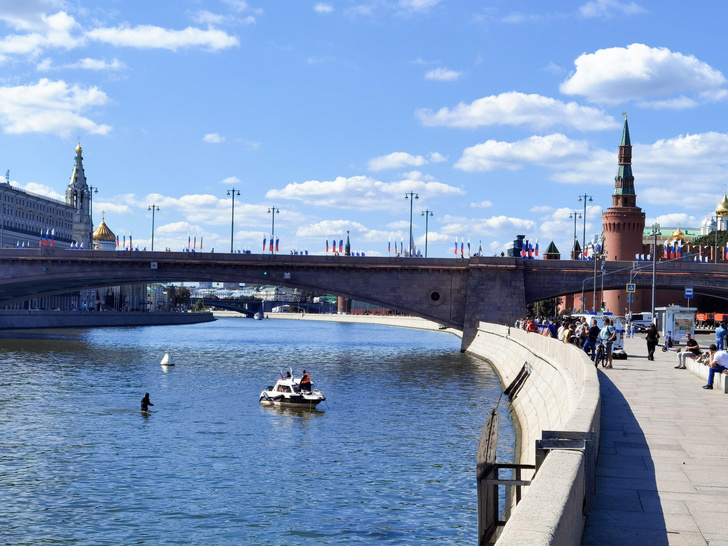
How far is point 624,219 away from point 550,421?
12235 centimetres

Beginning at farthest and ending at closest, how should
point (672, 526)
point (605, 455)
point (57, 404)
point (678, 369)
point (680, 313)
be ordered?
1. point (680, 313)
2. point (57, 404)
3. point (678, 369)
4. point (605, 455)
5. point (672, 526)

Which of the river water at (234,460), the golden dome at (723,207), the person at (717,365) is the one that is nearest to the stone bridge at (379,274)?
the river water at (234,460)

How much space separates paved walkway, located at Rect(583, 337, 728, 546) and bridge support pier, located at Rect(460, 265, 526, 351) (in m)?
53.0

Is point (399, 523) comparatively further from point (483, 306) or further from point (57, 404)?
point (483, 306)

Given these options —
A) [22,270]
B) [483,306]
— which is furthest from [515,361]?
[22,270]

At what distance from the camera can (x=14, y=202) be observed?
6432 inches

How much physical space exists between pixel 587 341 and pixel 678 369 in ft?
16.8

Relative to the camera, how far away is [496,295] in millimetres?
81750

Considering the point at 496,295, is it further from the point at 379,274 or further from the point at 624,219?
the point at 624,219

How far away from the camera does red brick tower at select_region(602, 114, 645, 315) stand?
145 m

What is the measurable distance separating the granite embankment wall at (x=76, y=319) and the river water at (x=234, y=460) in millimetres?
62041

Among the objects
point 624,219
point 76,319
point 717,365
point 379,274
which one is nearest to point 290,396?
point 717,365

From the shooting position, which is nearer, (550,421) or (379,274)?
(550,421)

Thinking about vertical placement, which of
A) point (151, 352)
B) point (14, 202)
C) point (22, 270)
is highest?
point (14, 202)
